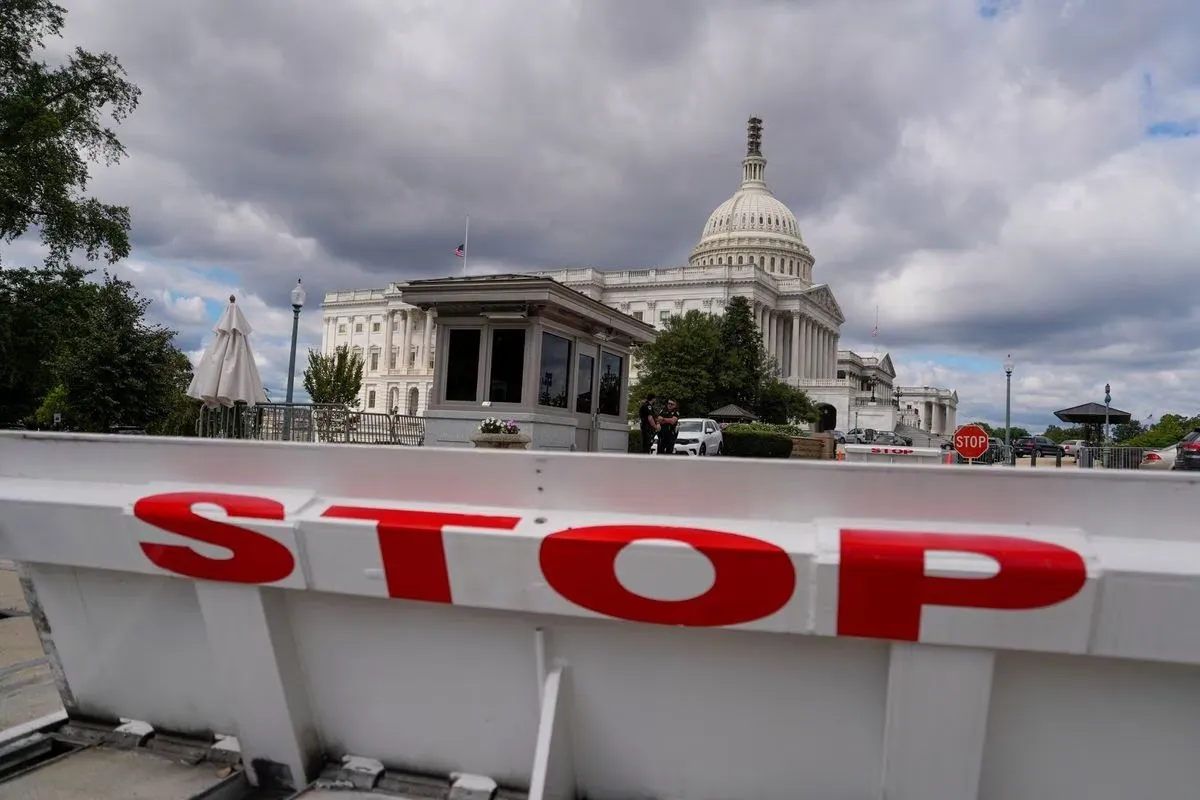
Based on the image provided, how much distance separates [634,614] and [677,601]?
12 cm

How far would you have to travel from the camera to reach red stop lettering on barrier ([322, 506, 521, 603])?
2100mm

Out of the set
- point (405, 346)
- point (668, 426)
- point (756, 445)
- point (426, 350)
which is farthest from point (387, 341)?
point (668, 426)

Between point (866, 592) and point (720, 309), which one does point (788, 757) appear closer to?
point (866, 592)

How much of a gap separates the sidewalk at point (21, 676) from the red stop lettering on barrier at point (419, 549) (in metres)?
2.00

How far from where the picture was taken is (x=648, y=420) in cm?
1518

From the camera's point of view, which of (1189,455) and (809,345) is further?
(809,345)

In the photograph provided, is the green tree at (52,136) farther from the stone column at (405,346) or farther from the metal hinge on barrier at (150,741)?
the stone column at (405,346)

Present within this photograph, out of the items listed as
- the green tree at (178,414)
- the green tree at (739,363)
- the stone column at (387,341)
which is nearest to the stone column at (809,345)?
the green tree at (739,363)

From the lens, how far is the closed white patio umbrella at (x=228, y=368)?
1029 centimetres

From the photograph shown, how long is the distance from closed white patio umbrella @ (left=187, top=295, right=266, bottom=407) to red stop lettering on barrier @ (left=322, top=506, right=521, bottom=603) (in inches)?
363

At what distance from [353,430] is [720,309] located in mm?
76508

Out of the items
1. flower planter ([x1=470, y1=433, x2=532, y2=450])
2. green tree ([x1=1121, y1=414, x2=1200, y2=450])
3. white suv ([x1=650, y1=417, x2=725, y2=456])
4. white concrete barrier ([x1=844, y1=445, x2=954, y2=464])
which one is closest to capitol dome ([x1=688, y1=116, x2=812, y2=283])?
green tree ([x1=1121, y1=414, x2=1200, y2=450])

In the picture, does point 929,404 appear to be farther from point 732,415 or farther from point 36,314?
point 36,314

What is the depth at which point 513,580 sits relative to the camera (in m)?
2.05
